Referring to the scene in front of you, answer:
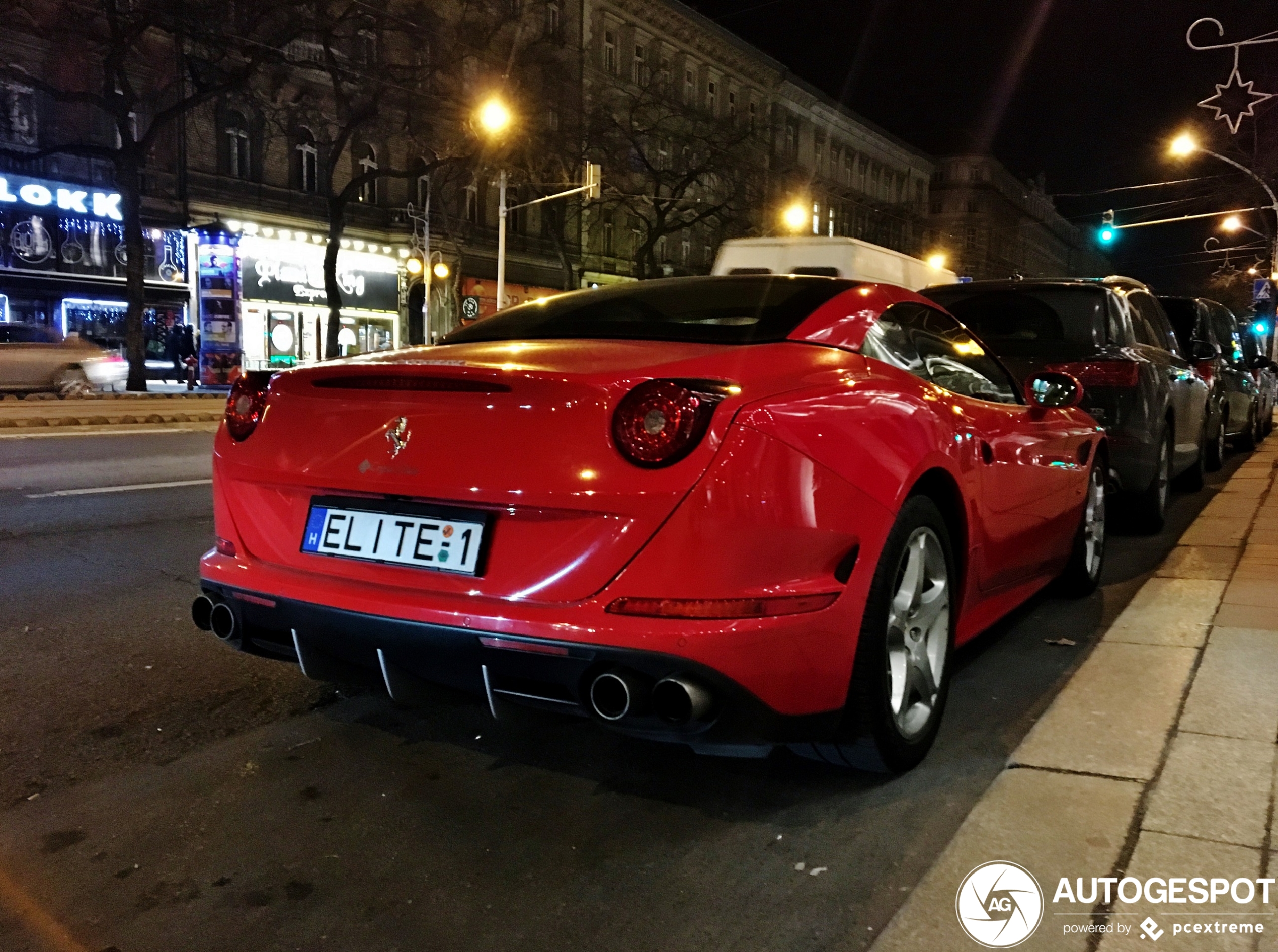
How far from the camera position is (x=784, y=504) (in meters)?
2.40

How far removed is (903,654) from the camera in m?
2.90

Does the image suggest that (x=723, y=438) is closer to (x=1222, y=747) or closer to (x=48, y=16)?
(x=1222, y=747)

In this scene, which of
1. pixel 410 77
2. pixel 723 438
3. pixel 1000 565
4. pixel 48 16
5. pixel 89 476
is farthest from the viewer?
pixel 410 77

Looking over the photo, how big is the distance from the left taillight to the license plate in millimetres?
400

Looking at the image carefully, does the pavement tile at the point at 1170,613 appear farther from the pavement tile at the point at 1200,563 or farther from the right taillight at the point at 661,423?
the right taillight at the point at 661,423

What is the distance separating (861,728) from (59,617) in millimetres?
3627

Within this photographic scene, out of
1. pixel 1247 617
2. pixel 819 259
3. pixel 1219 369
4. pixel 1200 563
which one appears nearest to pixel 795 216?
pixel 819 259

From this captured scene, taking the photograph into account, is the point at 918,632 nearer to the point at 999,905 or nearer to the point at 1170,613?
the point at 999,905

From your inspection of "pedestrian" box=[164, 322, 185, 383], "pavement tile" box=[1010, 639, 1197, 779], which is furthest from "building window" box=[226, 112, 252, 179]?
"pavement tile" box=[1010, 639, 1197, 779]

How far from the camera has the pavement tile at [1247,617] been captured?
4.23 meters

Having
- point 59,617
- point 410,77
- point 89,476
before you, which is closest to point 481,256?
point 410,77

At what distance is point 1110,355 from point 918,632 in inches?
163

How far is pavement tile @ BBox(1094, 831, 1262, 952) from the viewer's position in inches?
82.4

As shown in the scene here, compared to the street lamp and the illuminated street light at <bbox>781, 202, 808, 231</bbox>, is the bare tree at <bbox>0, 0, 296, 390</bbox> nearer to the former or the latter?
the illuminated street light at <bbox>781, 202, 808, 231</bbox>
